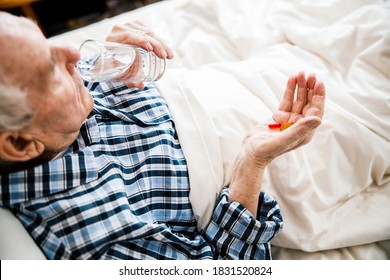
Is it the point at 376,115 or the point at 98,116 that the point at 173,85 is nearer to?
the point at 98,116

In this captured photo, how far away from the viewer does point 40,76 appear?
594 millimetres

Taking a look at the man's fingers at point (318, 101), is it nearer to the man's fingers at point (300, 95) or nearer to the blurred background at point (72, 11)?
the man's fingers at point (300, 95)

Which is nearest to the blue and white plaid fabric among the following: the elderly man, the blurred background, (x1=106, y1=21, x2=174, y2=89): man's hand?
the elderly man

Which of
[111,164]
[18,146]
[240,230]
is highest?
[18,146]

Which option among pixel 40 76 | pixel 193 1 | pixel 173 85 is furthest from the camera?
pixel 193 1

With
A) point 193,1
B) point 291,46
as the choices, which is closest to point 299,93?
point 291,46

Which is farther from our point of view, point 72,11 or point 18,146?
point 72,11

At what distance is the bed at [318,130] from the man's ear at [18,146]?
0.45ft

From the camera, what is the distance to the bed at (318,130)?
31.9 inches

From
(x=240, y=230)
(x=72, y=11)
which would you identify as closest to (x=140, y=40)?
(x=240, y=230)

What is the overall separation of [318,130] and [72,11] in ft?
6.25

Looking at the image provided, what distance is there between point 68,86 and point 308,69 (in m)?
0.67

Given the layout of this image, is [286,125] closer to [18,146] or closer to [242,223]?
[242,223]

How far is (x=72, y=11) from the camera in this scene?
2137 mm
